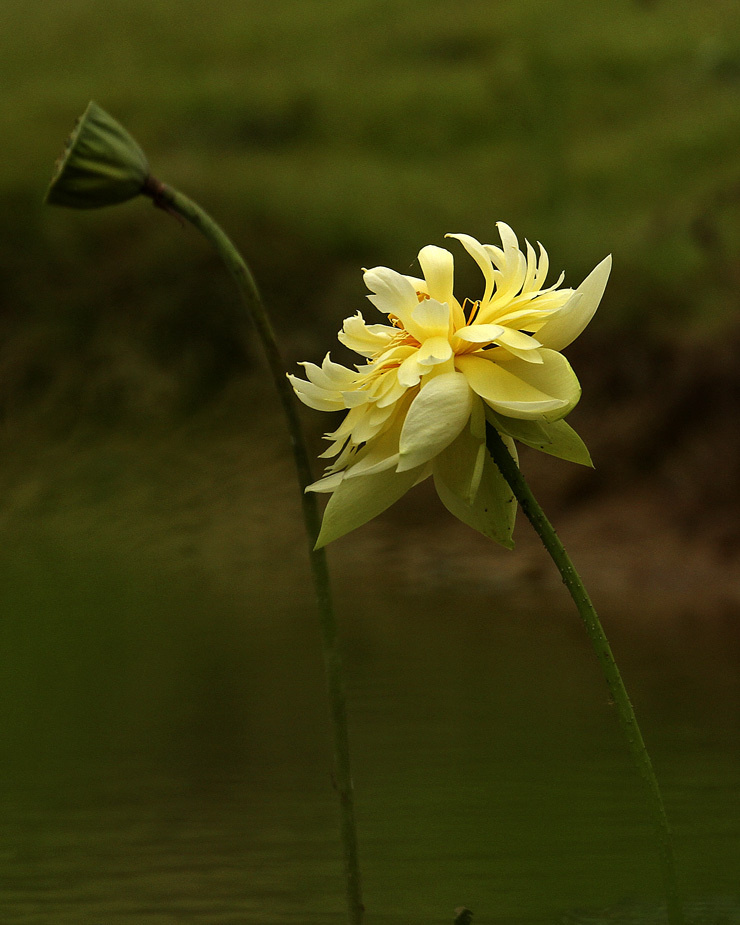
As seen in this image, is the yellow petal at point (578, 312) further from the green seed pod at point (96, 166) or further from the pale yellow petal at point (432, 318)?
the green seed pod at point (96, 166)

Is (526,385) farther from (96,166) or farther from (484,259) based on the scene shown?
(96,166)

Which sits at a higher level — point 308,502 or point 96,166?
point 96,166

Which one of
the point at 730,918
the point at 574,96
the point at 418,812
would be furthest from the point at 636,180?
the point at 730,918

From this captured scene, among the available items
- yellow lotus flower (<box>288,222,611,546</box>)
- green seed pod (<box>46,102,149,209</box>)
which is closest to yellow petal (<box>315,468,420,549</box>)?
yellow lotus flower (<box>288,222,611,546</box>)

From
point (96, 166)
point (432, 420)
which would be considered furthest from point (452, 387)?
point (96, 166)

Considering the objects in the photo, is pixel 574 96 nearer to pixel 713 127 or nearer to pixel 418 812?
pixel 713 127
